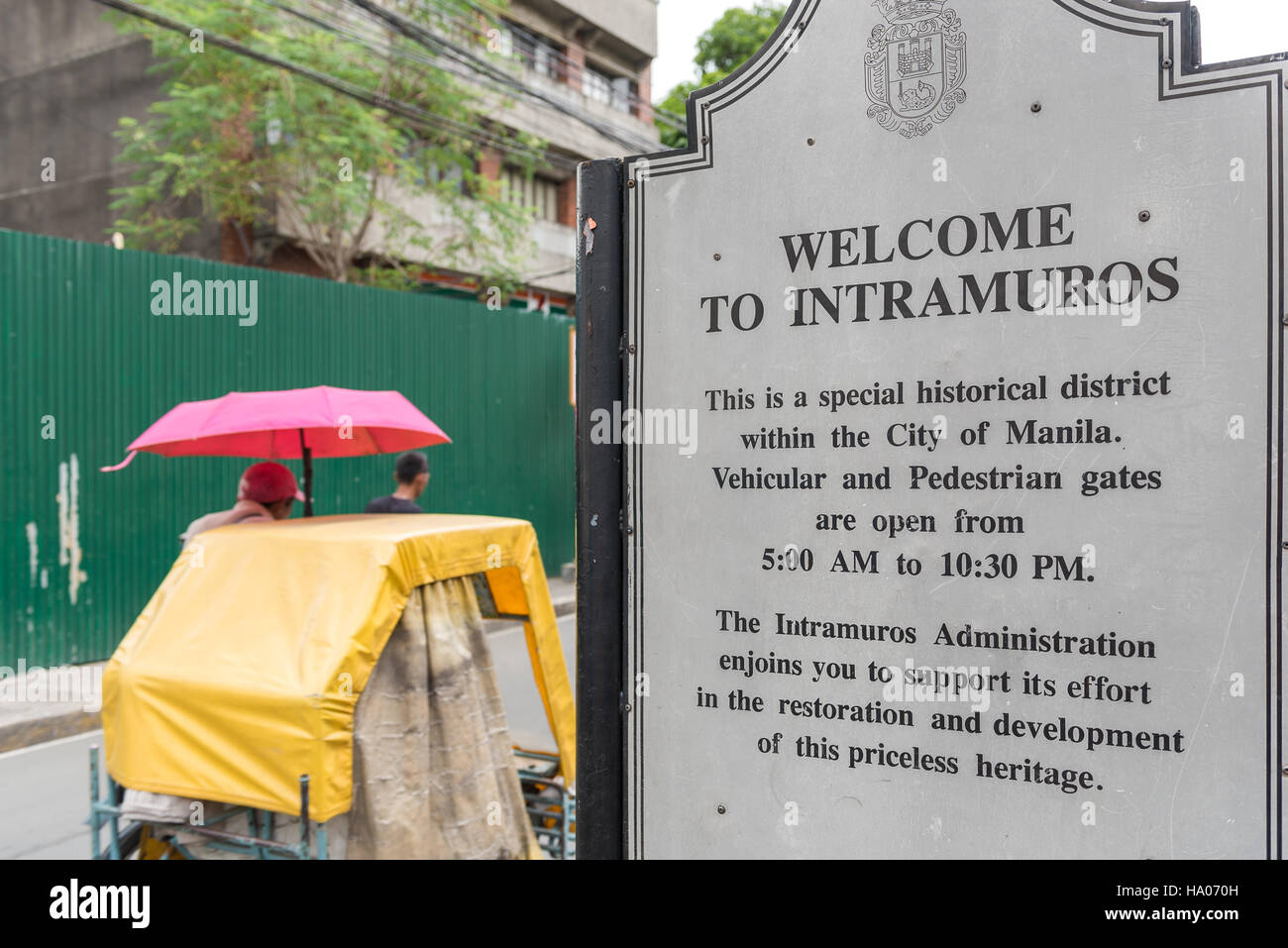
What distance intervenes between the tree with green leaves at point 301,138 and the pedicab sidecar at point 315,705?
8.38 meters

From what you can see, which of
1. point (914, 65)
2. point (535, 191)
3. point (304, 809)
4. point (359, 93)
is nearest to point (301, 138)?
point (359, 93)

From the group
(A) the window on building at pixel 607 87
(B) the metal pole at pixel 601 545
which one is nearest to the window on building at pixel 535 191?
(A) the window on building at pixel 607 87

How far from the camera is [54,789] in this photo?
5.37 meters

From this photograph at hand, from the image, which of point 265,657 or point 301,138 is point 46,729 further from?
point 301,138

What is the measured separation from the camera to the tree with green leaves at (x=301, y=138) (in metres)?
12.2

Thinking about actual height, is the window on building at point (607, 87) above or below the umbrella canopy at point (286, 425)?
above

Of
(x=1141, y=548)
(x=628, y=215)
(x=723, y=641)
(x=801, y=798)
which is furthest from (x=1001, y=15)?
(x=801, y=798)

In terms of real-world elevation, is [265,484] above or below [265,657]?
above

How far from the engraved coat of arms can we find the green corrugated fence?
7.42m

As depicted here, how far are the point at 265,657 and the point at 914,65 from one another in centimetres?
262

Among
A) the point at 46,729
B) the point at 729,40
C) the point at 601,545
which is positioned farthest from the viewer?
the point at 729,40

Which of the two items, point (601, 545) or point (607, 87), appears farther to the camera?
point (607, 87)

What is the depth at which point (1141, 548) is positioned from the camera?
155 cm

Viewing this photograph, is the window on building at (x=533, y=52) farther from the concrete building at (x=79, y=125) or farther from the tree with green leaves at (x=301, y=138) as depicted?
the tree with green leaves at (x=301, y=138)
